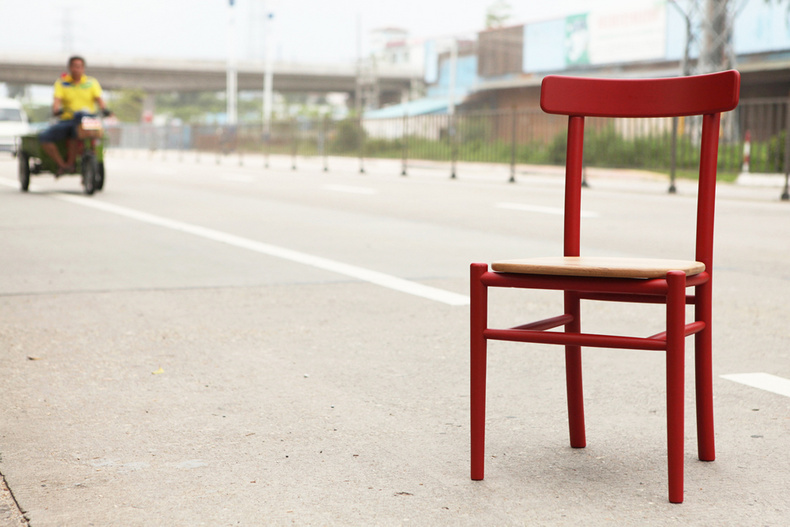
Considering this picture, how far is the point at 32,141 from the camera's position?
603 inches

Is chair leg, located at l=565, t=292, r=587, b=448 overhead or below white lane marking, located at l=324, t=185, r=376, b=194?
below

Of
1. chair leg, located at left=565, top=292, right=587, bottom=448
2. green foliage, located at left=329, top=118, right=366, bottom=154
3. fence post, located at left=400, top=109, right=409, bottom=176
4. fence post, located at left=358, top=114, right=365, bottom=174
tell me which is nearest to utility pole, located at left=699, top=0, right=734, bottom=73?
fence post, located at left=400, top=109, right=409, bottom=176

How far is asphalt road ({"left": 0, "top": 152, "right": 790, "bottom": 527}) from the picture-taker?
2.80m

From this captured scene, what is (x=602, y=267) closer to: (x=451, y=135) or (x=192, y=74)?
(x=451, y=135)

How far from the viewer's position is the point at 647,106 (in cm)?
337

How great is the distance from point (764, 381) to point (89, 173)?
40.4ft

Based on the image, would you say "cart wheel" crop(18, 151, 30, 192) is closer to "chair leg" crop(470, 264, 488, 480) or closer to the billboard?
"chair leg" crop(470, 264, 488, 480)

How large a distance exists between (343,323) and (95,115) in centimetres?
978

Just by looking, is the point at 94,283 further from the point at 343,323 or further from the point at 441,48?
the point at 441,48

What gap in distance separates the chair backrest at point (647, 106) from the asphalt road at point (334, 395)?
0.68 metres

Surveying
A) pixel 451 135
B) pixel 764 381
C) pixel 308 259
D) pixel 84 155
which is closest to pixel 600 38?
pixel 451 135

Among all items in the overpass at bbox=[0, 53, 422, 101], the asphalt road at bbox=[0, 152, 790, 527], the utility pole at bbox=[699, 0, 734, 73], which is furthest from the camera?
the overpass at bbox=[0, 53, 422, 101]

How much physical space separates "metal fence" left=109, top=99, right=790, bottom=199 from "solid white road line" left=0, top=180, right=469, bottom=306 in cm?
818

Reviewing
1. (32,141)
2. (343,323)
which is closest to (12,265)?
(343,323)
